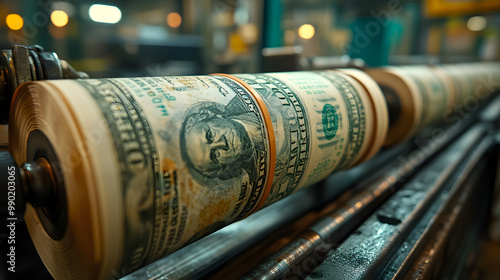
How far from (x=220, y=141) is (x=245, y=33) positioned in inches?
139

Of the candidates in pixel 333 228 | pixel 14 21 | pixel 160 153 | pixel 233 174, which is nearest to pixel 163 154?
pixel 160 153

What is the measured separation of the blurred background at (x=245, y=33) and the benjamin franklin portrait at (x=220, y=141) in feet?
1.94

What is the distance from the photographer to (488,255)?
1.70 meters

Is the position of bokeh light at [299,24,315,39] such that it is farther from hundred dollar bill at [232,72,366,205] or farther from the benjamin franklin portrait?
the benjamin franklin portrait

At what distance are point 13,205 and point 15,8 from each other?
2.25 m

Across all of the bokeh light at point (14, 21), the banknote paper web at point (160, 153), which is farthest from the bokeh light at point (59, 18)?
the banknote paper web at point (160, 153)

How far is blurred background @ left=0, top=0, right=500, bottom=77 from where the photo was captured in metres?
1.83

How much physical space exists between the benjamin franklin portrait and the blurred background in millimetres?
590

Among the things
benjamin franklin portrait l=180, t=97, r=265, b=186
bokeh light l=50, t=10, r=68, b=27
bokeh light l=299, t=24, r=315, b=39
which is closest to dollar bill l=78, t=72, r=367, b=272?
benjamin franklin portrait l=180, t=97, r=265, b=186

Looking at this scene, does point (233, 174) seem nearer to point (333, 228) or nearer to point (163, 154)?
point (163, 154)

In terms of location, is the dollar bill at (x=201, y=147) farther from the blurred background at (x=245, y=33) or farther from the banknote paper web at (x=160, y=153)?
the blurred background at (x=245, y=33)

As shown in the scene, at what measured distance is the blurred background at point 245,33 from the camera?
6.00ft

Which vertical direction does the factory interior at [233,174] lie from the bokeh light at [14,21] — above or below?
below

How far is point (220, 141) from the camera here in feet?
1.48
